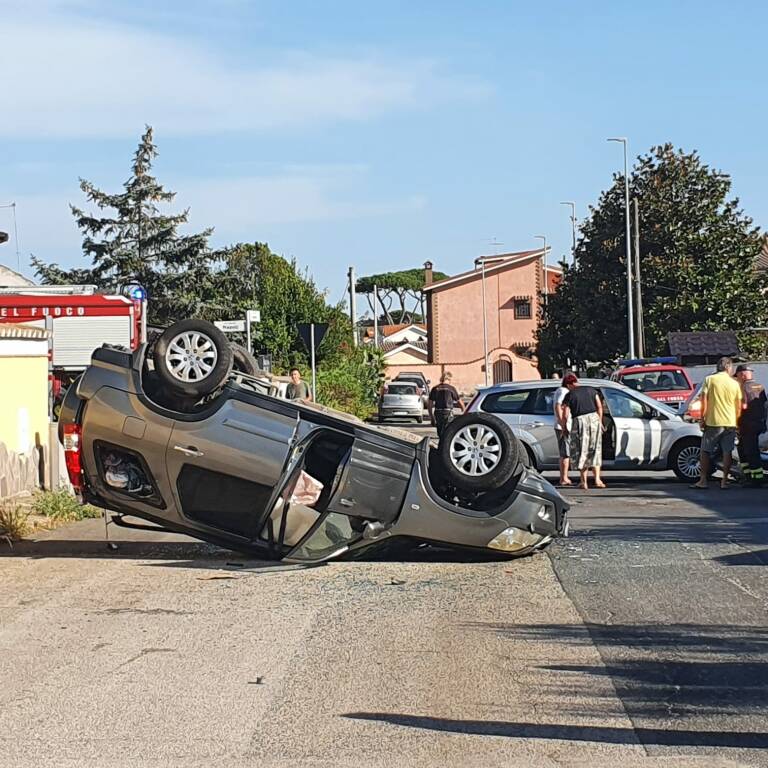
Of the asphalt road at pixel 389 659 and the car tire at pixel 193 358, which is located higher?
the car tire at pixel 193 358

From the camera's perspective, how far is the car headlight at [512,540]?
1065cm

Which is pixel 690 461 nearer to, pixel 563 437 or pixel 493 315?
pixel 563 437

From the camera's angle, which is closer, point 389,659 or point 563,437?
point 389,659

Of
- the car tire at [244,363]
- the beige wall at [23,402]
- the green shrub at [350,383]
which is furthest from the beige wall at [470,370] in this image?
the car tire at [244,363]

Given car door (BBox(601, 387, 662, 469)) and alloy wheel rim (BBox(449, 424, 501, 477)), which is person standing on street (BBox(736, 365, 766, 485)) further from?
alloy wheel rim (BBox(449, 424, 501, 477))

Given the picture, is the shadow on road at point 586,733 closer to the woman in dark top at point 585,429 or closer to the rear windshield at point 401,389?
the woman in dark top at point 585,429

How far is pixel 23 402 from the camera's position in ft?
57.4

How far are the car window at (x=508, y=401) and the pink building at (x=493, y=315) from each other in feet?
194

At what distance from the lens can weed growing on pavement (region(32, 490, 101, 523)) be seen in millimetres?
14555

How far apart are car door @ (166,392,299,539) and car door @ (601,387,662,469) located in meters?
9.51

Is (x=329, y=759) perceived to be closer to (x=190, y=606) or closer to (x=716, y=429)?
(x=190, y=606)

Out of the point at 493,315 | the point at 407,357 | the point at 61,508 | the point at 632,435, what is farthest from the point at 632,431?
the point at 407,357

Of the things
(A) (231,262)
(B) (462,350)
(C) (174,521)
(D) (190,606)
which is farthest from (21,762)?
(B) (462,350)

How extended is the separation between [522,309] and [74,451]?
7190 cm
